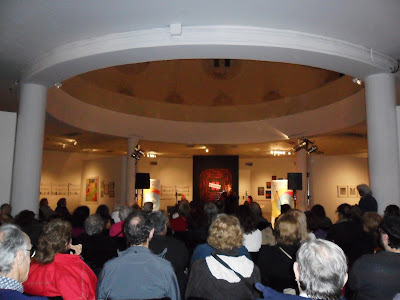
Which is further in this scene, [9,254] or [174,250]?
[174,250]

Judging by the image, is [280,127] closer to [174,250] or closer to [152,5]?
[152,5]

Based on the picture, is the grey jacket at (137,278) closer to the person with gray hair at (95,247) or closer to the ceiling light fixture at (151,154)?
the person with gray hair at (95,247)

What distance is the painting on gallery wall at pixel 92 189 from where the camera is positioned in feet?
49.7

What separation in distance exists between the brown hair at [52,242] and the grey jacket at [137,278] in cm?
47

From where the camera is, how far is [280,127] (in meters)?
13.2

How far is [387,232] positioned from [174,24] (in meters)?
4.01

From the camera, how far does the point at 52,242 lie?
2859 mm

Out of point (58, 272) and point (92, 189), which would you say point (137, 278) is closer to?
point (58, 272)

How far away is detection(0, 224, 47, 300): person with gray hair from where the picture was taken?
193 cm

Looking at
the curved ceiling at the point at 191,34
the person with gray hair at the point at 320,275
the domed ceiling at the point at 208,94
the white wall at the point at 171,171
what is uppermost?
the domed ceiling at the point at 208,94

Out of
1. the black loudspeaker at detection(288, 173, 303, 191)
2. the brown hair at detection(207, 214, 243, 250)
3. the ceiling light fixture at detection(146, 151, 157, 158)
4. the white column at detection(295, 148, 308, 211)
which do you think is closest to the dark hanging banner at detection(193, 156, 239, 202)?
the ceiling light fixture at detection(146, 151, 157, 158)

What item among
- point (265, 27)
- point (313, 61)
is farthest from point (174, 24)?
point (313, 61)

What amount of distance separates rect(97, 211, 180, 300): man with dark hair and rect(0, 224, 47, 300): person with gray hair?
0.69 m

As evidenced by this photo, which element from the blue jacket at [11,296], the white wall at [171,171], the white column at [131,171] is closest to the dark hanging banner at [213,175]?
the white wall at [171,171]
